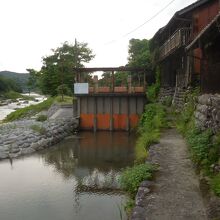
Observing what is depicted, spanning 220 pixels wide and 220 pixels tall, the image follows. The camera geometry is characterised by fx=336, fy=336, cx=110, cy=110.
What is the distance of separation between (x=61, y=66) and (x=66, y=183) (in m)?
33.9

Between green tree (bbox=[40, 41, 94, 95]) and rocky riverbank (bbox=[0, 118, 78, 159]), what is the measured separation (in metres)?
17.9

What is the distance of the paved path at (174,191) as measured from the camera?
7938mm

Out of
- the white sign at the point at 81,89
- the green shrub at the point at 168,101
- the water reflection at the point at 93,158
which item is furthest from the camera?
the white sign at the point at 81,89

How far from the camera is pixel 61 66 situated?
47.4 m

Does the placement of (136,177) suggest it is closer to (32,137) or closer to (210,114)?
(210,114)

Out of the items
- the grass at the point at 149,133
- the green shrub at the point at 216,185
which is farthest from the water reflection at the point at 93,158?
the green shrub at the point at 216,185

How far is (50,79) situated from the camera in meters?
49.4

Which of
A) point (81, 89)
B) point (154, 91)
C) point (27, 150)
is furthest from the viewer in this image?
point (154, 91)

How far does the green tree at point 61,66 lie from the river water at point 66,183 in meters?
24.1

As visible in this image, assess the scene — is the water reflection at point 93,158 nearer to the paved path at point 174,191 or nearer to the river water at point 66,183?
the river water at point 66,183

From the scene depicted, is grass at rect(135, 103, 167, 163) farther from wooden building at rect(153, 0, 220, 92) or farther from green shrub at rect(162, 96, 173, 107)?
wooden building at rect(153, 0, 220, 92)

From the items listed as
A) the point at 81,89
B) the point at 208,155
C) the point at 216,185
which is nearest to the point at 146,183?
the point at 216,185

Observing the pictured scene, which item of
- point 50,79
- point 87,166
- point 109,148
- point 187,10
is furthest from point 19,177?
point 50,79

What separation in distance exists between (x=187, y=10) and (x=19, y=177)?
17.0 meters
